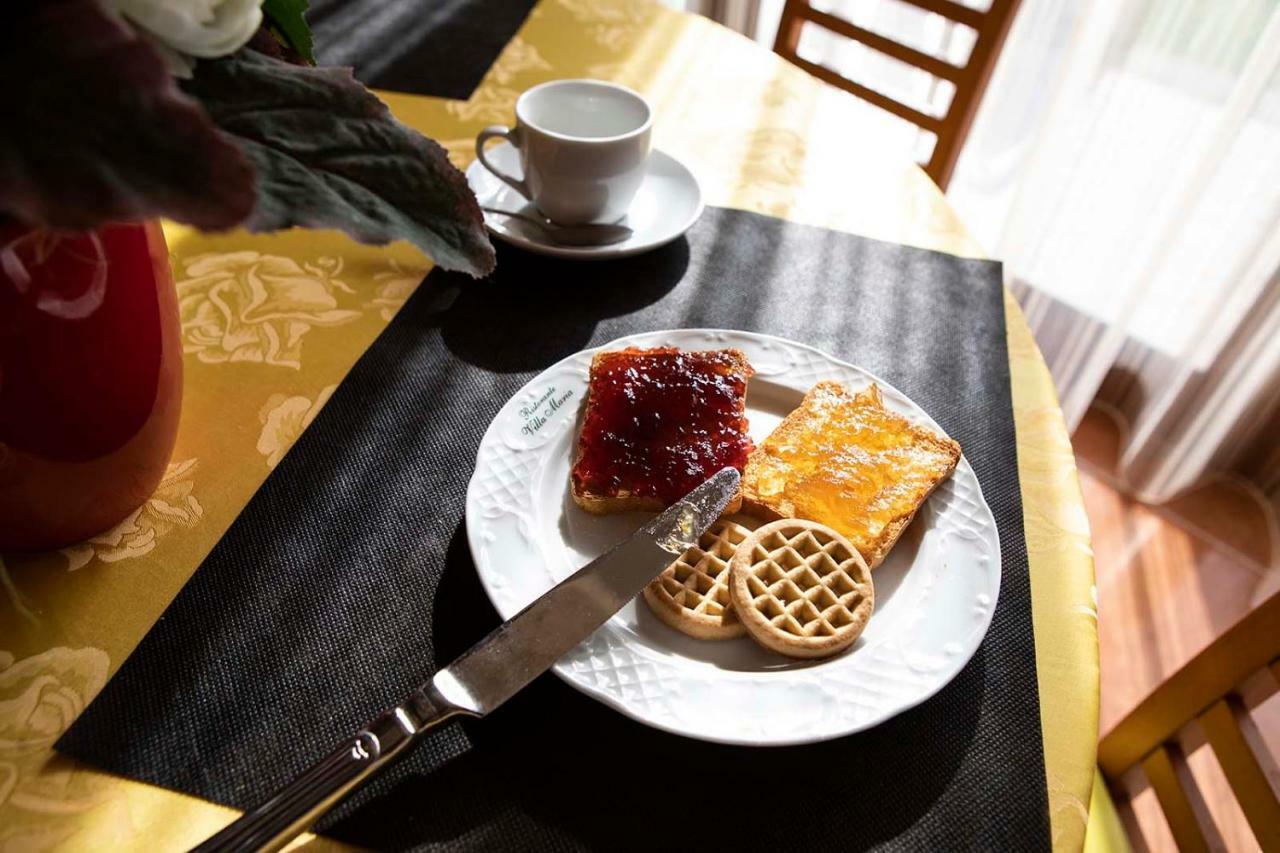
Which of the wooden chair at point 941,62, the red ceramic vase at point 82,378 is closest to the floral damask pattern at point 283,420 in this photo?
the red ceramic vase at point 82,378

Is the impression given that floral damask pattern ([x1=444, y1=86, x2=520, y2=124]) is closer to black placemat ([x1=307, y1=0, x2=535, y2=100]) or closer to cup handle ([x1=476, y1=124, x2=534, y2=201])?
black placemat ([x1=307, y1=0, x2=535, y2=100])

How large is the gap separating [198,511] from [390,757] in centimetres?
34

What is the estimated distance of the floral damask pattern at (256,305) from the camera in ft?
3.17

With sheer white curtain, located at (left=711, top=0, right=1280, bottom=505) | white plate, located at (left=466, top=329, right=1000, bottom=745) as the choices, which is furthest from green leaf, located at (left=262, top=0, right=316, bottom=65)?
sheer white curtain, located at (left=711, top=0, right=1280, bottom=505)

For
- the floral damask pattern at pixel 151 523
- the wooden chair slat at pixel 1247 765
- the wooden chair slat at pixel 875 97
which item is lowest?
the wooden chair slat at pixel 1247 765

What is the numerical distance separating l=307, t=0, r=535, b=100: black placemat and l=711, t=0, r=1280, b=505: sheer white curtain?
0.85m

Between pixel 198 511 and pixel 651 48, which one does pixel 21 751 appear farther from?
pixel 651 48

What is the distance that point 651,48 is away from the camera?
5.16 ft

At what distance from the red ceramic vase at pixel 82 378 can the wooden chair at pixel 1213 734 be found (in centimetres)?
106

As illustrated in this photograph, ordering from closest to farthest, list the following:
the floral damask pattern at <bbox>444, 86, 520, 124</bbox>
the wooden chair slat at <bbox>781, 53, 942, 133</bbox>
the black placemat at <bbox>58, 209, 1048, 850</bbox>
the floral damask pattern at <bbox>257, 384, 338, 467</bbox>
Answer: the black placemat at <bbox>58, 209, 1048, 850</bbox> → the floral damask pattern at <bbox>257, 384, 338, 467</bbox> → the floral damask pattern at <bbox>444, 86, 520, 124</bbox> → the wooden chair slat at <bbox>781, 53, 942, 133</bbox>

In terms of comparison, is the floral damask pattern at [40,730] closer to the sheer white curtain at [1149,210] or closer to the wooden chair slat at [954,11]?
the wooden chair slat at [954,11]

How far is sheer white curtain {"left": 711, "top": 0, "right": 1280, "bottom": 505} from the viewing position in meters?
1.96

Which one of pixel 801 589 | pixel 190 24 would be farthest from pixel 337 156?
pixel 801 589

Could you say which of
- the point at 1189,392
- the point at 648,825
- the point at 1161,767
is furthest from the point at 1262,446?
the point at 648,825
